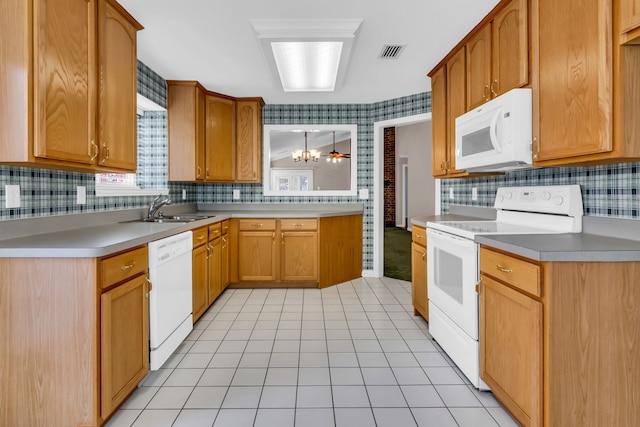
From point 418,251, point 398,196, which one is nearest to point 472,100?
point 418,251

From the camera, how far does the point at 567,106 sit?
169 centimetres

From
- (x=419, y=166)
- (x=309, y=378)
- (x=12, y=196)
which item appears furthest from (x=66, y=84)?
(x=419, y=166)

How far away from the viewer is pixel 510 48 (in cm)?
216

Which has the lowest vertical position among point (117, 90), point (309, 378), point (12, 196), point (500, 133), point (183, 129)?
point (309, 378)

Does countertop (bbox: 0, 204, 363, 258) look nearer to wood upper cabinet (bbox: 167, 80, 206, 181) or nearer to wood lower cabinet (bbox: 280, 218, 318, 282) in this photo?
wood upper cabinet (bbox: 167, 80, 206, 181)

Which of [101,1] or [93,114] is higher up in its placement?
[101,1]

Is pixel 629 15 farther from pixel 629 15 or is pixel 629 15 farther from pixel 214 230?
pixel 214 230

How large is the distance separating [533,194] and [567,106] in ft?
2.29

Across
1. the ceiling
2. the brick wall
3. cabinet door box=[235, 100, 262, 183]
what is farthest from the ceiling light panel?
the brick wall

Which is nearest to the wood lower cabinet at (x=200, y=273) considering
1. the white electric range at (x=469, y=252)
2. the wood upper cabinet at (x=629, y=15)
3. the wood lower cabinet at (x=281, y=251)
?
the wood lower cabinet at (x=281, y=251)

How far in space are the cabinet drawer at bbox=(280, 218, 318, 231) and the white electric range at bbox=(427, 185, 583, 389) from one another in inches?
65.5

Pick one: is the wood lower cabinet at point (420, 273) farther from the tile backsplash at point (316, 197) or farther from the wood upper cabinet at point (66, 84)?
the wood upper cabinet at point (66, 84)

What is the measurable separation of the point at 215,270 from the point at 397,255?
3.65m

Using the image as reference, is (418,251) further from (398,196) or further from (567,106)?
(398,196)
